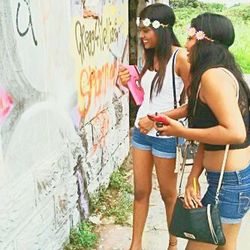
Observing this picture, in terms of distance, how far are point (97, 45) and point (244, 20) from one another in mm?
14719

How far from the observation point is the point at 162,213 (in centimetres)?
440

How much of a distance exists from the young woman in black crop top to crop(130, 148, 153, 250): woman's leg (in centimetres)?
80

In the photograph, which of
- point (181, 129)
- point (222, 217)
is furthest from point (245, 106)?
point (222, 217)

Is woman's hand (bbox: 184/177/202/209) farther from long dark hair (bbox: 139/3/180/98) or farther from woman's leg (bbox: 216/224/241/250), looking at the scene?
long dark hair (bbox: 139/3/180/98)

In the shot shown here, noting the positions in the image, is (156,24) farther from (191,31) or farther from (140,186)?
(140,186)

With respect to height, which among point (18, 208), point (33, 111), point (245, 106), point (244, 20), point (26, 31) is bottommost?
point (244, 20)

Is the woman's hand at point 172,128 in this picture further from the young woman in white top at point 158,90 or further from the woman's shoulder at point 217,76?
the young woman in white top at point 158,90

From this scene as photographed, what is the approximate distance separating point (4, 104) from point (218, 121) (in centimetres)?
106

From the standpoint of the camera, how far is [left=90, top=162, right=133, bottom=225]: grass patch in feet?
13.9

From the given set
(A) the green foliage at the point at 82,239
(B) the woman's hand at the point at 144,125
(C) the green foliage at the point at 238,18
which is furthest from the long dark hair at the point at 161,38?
(C) the green foliage at the point at 238,18

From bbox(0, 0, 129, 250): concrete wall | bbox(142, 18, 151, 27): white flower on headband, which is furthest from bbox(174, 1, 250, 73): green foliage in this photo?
bbox(142, 18, 151, 27): white flower on headband

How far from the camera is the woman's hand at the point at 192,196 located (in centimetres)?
243

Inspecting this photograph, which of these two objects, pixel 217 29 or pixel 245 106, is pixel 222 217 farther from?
pixel 217 29

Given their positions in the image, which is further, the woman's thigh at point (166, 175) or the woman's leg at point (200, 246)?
the woman's thigh at point (166, 175)
